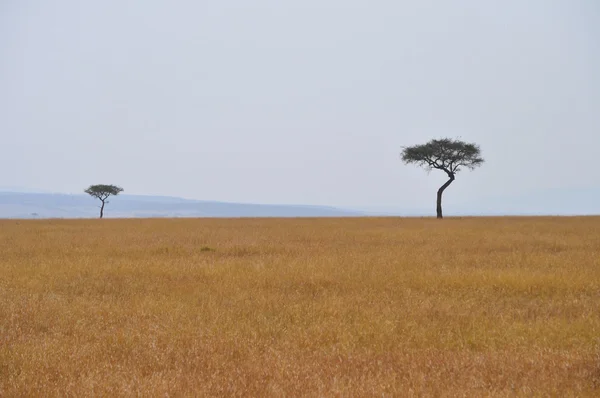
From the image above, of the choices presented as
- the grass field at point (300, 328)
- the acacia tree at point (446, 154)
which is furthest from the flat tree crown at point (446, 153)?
the grass field at point (300, 328)

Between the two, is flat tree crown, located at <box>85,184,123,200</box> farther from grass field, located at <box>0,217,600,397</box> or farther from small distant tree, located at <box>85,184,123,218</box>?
grass field, located at <box>0,217,600,397</box>

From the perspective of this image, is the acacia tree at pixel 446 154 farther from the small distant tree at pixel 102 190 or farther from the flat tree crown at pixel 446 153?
the small distant tree at pixel 102 190

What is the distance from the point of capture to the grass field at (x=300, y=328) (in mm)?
5195

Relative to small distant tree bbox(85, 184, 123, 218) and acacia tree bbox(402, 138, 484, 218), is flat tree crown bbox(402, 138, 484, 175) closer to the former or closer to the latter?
acacia tree bbox(402, 138, 484, 218)

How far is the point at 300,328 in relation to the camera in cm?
733

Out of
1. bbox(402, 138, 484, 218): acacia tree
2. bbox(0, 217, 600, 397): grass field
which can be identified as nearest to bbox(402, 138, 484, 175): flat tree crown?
bbox(402, 138, 484, 218): acacia tree

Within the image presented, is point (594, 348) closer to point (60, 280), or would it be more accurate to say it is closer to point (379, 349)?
point (379, 349)

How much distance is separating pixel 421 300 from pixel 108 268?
8503 millimetres

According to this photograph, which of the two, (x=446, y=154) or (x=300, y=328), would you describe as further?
(x=446, y=154)

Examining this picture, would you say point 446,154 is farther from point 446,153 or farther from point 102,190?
point 102,190

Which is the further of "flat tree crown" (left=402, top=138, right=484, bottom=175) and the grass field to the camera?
"flat tree crown" (left=402, top=138, right=484, bottom=175)

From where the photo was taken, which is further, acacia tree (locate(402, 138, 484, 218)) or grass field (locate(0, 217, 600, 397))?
acacia tree (locate(402, 138, 484, 218))

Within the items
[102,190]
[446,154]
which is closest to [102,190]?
[102,190]

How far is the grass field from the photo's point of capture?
5.20 metres
